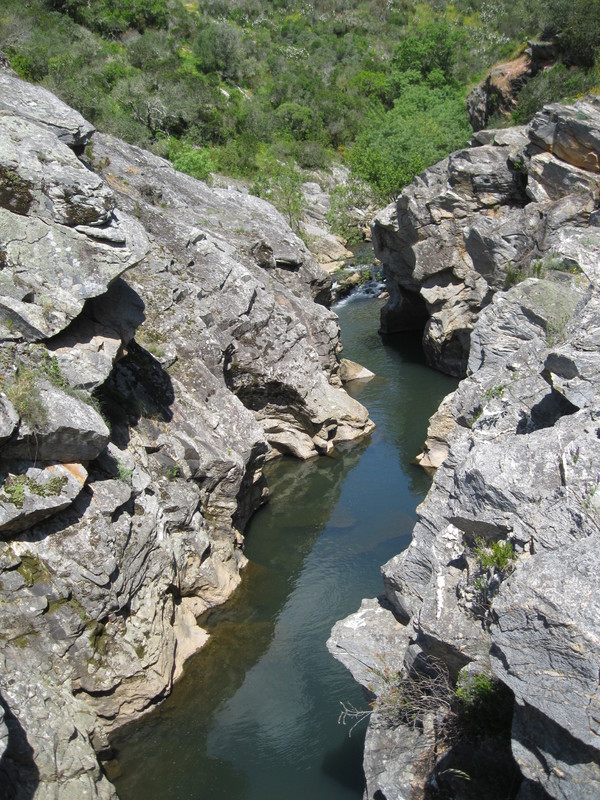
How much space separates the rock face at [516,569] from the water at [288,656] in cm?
359

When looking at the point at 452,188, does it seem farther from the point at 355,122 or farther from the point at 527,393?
the point at 355,122

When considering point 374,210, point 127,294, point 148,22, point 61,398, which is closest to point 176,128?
point 374,210

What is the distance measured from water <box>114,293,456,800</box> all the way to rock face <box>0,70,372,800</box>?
2.47 feet

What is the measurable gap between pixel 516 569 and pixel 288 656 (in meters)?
9.57

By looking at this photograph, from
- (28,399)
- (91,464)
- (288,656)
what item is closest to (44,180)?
(28,399)

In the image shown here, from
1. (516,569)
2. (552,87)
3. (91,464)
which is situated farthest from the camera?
(552,87)

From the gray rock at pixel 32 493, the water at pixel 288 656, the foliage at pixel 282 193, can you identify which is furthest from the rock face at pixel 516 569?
the foliage at pixel 282 193

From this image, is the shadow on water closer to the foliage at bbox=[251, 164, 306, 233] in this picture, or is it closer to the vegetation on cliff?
the foliage at bbox=[251, 164, 306, 233]

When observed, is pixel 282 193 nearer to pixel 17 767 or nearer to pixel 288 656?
pixel 288 656

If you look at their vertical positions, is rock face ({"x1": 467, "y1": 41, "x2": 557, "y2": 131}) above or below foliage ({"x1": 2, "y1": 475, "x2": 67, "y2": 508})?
above

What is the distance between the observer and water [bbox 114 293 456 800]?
46.0 ft

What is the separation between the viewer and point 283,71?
72750mm

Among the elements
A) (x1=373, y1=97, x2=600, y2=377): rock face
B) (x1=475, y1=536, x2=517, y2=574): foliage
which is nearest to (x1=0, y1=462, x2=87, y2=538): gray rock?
(x1=475, y1=536, x2=517, y2=574): foliage

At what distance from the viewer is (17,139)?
51.6 feet
